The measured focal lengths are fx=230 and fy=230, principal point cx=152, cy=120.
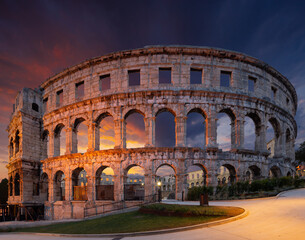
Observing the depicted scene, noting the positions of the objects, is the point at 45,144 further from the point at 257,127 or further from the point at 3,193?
the point at 257,127

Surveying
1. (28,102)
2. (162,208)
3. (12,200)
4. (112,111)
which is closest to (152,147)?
(112,111)

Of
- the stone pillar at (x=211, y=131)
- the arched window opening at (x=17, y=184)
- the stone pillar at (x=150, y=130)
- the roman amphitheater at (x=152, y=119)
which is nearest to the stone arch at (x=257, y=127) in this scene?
the roman amphitheater at (x=152, y=119)

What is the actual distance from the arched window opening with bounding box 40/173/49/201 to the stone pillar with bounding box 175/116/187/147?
18654mm

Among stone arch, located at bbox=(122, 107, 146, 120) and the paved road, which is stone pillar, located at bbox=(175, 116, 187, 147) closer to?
stone arch, located at bbox=(122, 107, 146, 120)

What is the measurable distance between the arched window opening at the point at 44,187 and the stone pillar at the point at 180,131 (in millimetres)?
18654

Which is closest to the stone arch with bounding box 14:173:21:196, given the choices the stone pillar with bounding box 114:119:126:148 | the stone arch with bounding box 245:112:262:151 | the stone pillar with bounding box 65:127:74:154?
the stone pillar with bounding box 65:127:74:154

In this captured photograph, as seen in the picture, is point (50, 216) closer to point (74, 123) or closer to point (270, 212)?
point (74, 123)

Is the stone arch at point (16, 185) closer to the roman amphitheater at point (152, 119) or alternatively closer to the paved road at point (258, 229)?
the roman amphitheater at point (152, 119)

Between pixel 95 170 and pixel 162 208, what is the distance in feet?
40.4

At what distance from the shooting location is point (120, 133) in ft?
78.8

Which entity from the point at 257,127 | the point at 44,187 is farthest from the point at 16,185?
the point at 257,127

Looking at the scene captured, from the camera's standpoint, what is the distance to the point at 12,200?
30.1 metres

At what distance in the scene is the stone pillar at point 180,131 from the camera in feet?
75.7

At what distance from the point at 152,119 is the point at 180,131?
310 centimetres
